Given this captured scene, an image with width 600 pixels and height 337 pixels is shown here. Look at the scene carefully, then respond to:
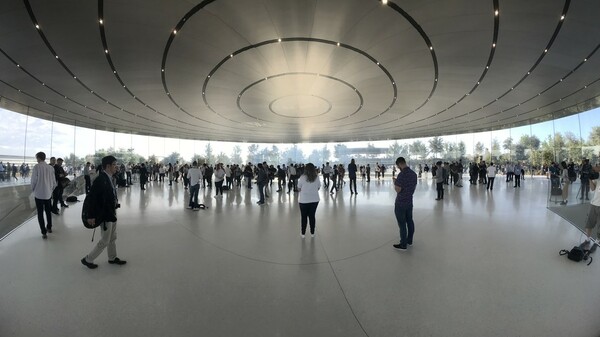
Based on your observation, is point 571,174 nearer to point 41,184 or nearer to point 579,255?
point 579,255

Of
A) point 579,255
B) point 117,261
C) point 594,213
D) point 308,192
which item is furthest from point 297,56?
point 579,255

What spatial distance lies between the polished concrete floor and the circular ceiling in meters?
6.49

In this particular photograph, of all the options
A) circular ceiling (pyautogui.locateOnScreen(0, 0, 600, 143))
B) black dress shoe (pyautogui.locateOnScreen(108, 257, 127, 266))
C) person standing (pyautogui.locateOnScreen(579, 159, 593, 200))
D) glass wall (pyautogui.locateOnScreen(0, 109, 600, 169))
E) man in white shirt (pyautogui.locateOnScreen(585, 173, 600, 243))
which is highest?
circular ceiling (pyautogui.locateOnScreen(0, 0, 600, 143))

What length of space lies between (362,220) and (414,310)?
4.31 metres

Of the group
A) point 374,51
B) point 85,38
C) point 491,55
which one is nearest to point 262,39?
point 374,51

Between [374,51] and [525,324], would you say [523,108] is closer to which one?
[374,51]

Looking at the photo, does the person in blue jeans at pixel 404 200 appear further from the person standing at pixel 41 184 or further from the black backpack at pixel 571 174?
the black backpack at pixel 571 174

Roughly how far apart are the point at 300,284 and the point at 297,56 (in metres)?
9.84

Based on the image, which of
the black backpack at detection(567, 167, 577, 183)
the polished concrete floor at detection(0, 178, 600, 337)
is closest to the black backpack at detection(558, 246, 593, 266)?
the polished concrete floor at detection(0, 178, 600, 337)

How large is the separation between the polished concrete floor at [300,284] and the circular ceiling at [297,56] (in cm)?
649

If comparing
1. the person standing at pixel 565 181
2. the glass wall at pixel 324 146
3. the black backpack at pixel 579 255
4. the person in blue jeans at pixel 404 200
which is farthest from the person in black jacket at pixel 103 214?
the person standing at pixel 565 181

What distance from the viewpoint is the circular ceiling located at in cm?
746

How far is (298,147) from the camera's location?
44.5 m

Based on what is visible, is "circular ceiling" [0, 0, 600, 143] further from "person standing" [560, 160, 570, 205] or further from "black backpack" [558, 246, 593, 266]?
"black backpack" [558, 246, 593, 266]
